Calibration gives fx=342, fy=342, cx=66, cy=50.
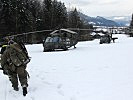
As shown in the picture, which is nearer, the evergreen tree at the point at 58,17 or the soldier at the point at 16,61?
the soldier at the point at 16,61

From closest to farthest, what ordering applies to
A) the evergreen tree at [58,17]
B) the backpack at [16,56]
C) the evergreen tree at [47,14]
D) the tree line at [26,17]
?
the backpack at [16,56]
the tree line at [26,17]
the evergreen tree at [47,14]
the evergreen tree at [58,17]

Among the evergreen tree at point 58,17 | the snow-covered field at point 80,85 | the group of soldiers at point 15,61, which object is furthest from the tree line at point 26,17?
the group of soldiers at point 15,61

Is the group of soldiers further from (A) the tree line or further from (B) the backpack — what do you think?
(A) the tree line

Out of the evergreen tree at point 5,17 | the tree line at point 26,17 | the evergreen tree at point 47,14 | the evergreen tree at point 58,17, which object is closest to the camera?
the evergreen tree at point 5,17

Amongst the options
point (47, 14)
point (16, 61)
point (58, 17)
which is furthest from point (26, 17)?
point (16, 61)

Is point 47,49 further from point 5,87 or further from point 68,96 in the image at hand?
point 68,96

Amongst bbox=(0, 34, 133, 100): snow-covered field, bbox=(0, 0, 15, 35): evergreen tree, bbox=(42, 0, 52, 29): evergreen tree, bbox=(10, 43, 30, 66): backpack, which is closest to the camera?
bbox=(0, 34, 133, 100): snow-covered field

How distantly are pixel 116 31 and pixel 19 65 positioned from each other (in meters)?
56.8

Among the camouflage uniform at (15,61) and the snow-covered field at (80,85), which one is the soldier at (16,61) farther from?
the snow-covered field at (80,85)

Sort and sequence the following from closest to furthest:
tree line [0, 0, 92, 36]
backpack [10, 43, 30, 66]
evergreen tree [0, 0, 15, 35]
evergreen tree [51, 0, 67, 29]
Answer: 1. backpack [10, 43, 30, 66]
2. evergreen tree [0, 0, 15, 35]
3. tree line [0, 0, 92, 36]
4. evergreen tree [51, 0, 67, 29]

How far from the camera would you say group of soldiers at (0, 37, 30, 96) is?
32.6 ft

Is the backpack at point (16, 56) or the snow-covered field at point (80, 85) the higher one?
the backpack at point (16, 56)

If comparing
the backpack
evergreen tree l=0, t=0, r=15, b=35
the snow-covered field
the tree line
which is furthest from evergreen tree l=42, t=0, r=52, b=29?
the backpack

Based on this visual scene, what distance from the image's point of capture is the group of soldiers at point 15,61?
32.6ft
